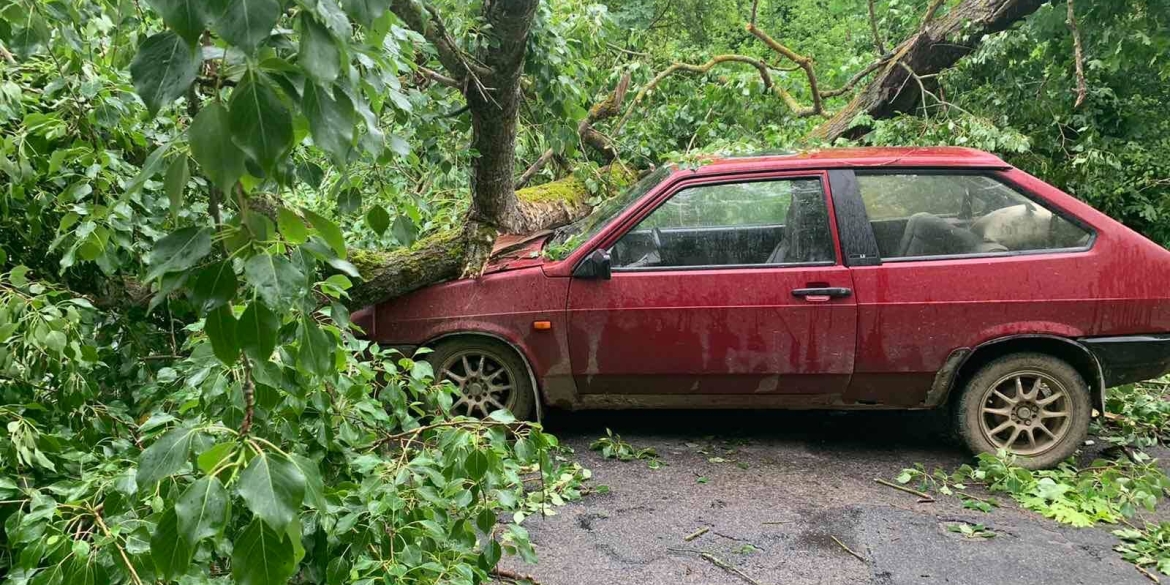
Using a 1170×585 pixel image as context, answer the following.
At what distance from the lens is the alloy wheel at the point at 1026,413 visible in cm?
450

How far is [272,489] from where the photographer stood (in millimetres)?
1227

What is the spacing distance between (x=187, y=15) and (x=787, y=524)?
137 inches

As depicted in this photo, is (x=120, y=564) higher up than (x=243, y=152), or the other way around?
(x=243, y=152)

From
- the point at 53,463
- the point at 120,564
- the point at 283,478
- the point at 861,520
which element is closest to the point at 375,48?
the point at 283,478

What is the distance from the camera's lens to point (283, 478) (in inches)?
49.1

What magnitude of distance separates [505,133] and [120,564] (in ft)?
11.8

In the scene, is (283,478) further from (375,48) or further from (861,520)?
(861,520)

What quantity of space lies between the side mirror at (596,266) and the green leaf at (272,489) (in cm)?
332

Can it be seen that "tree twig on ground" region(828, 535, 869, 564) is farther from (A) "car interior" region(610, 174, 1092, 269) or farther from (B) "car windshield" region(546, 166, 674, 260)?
(B) "car windshield" region(546, 166, 674, 260)

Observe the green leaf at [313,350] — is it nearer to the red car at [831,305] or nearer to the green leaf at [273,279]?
the green leaf at [273,279]

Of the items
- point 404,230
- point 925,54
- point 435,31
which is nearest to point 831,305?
point 435,31

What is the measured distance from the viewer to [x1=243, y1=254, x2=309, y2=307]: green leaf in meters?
1.24

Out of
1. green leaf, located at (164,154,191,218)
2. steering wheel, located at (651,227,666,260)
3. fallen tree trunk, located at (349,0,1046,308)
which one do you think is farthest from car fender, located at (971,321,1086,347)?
green leaf, located at (164,154,191,218)

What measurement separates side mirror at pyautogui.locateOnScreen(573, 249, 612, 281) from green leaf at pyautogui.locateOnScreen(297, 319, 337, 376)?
3.01 meters
